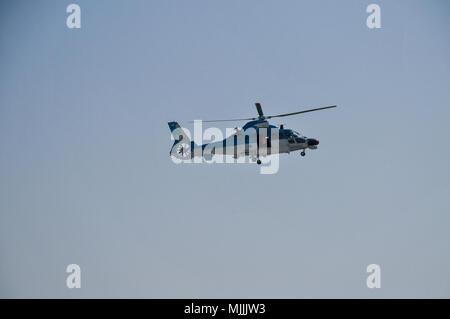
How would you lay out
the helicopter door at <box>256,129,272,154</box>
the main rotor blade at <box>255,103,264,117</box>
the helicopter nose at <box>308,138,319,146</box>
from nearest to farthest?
1. the helicopter door at <box>256,129,272,154</box>
2. the helicopter nose at <box>308,138,319,146</box>
3. the main rotor blade at <box>255,103,264,117</box>

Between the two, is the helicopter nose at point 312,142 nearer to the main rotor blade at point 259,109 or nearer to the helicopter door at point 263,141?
the helicopter door at point 263,141

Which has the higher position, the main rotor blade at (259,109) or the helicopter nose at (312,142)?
the main rotor blade at (259,109)

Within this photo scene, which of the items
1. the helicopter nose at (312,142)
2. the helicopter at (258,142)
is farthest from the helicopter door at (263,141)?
the helicopter nose at (312,142)

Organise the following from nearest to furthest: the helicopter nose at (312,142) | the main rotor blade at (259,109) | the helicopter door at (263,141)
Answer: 1. the helicopter door at (263,141)
2. the helicopter nose at (312,142)
3. the main rotor blade at (259,109)

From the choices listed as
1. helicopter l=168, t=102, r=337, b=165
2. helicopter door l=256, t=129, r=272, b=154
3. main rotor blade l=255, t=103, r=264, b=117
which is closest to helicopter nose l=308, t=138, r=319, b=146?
helicopter l=168, t=102, r=337, b=165

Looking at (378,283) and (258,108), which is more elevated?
(258,108)

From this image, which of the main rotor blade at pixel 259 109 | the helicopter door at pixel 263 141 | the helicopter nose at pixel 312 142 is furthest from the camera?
the main rotor blade at pixel 259 109

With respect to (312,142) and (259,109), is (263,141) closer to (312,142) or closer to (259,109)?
(259,109)

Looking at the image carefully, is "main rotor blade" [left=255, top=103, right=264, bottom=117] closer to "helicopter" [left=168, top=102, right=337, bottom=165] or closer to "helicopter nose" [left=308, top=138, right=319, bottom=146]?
"helicopter" [left=168, top=102, right=337, bottom=165]
